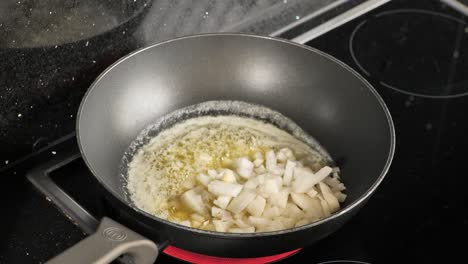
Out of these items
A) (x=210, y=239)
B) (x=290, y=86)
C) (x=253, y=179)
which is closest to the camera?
(x=210, y=239)

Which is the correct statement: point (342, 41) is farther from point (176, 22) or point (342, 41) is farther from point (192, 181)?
point (192, 181)

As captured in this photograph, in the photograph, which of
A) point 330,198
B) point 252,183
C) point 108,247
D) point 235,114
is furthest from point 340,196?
point 108,247

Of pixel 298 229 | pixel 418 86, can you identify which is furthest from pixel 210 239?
pixel 418 86

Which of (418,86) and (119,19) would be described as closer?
(119,19)

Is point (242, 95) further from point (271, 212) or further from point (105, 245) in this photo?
point (105, 245)

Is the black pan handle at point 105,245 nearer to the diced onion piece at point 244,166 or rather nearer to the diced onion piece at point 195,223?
the diced onion piece at point 195,223

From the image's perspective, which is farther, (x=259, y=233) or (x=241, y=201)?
(x=241, y=201)
